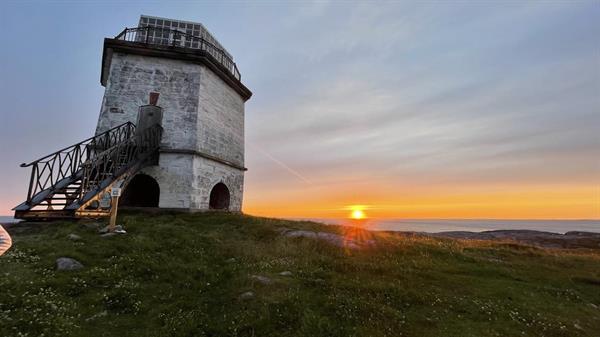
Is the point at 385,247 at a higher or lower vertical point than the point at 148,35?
lower

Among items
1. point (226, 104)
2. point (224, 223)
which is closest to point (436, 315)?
point (224, 223)

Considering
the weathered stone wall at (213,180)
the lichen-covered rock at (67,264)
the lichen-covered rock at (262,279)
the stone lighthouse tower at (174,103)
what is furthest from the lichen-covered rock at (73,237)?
the weathered stone wall at (213,180)

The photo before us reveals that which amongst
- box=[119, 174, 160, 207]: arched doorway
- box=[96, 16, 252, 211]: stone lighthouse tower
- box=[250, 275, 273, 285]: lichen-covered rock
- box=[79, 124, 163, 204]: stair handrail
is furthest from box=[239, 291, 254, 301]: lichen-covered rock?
box=[119, 174, 160, 207]: arched doorway

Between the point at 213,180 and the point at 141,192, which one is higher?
the point at 213,180

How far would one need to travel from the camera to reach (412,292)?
8219mm

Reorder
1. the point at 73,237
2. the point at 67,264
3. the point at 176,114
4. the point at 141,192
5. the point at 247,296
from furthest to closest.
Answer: the point at 141,192 → the point at 176,114 → the point at 73,237 → the point at 67,264 → the point at 247,296

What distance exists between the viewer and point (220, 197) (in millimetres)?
24594

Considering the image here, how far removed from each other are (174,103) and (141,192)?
28.8 ft

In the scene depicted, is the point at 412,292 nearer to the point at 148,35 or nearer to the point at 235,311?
the point at 235,311

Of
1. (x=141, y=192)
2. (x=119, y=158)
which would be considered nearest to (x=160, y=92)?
(x=119, y=158)

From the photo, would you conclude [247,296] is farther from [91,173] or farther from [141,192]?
[141,192]

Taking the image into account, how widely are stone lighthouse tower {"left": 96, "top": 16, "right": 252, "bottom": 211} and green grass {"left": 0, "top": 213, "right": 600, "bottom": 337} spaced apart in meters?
6.59

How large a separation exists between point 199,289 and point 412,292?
19.8ft

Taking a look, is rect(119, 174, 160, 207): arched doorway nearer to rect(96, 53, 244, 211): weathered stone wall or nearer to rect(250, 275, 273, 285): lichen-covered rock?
rect(96, 53, 244, 211): weathered stone wall
